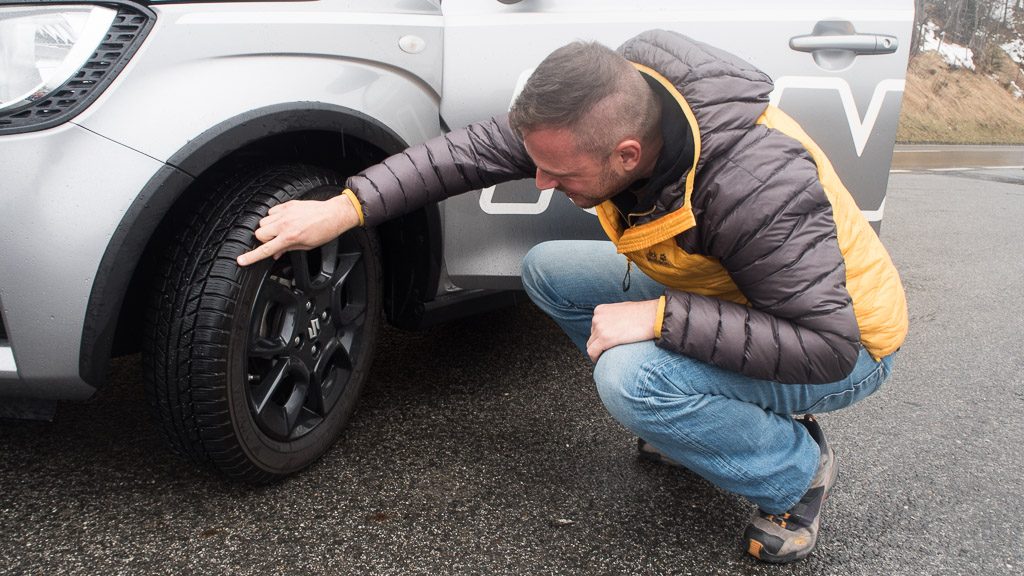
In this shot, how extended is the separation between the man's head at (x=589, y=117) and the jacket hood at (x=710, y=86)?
77 millimetres

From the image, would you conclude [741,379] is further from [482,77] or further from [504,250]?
[482,77]

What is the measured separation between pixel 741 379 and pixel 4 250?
1430 millimetres

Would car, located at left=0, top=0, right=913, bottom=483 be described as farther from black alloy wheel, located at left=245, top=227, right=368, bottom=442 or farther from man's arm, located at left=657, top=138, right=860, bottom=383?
man's arm, located at left=657, top=138, right=860, bottom=383

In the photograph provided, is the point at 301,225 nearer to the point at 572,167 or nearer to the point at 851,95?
the point at 572,167

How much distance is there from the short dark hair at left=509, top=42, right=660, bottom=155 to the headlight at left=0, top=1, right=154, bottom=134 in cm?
77

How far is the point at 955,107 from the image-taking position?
23812mm

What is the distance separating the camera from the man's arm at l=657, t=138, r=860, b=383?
1.46m

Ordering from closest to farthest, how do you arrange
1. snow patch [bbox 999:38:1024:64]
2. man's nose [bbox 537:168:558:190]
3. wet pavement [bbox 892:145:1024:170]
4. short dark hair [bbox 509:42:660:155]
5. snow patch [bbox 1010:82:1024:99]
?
short dark hair [bbox 509:42:660:155], man's nose [bbox 537:168:558:190], wet pavement [bbox 892:145:1024:170], snow patch [bbox 1010:82:1024:99], snow patch [bbox 999:38:1024:64]

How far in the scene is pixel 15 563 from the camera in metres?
1.60

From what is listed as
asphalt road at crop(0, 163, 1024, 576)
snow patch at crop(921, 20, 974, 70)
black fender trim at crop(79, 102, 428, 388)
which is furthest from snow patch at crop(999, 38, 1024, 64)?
black fender trim at crop(79, 102, 428, 388)

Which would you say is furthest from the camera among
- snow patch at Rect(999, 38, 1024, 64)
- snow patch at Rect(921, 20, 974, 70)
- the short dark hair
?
snow patch at Rect(999, 38, 1024, 64)

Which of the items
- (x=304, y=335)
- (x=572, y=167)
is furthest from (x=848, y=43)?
(x=304, y=335)

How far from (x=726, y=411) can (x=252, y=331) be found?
1.01m

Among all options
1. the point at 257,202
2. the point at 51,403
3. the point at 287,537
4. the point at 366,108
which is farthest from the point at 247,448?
Answer: the point at 366,108
